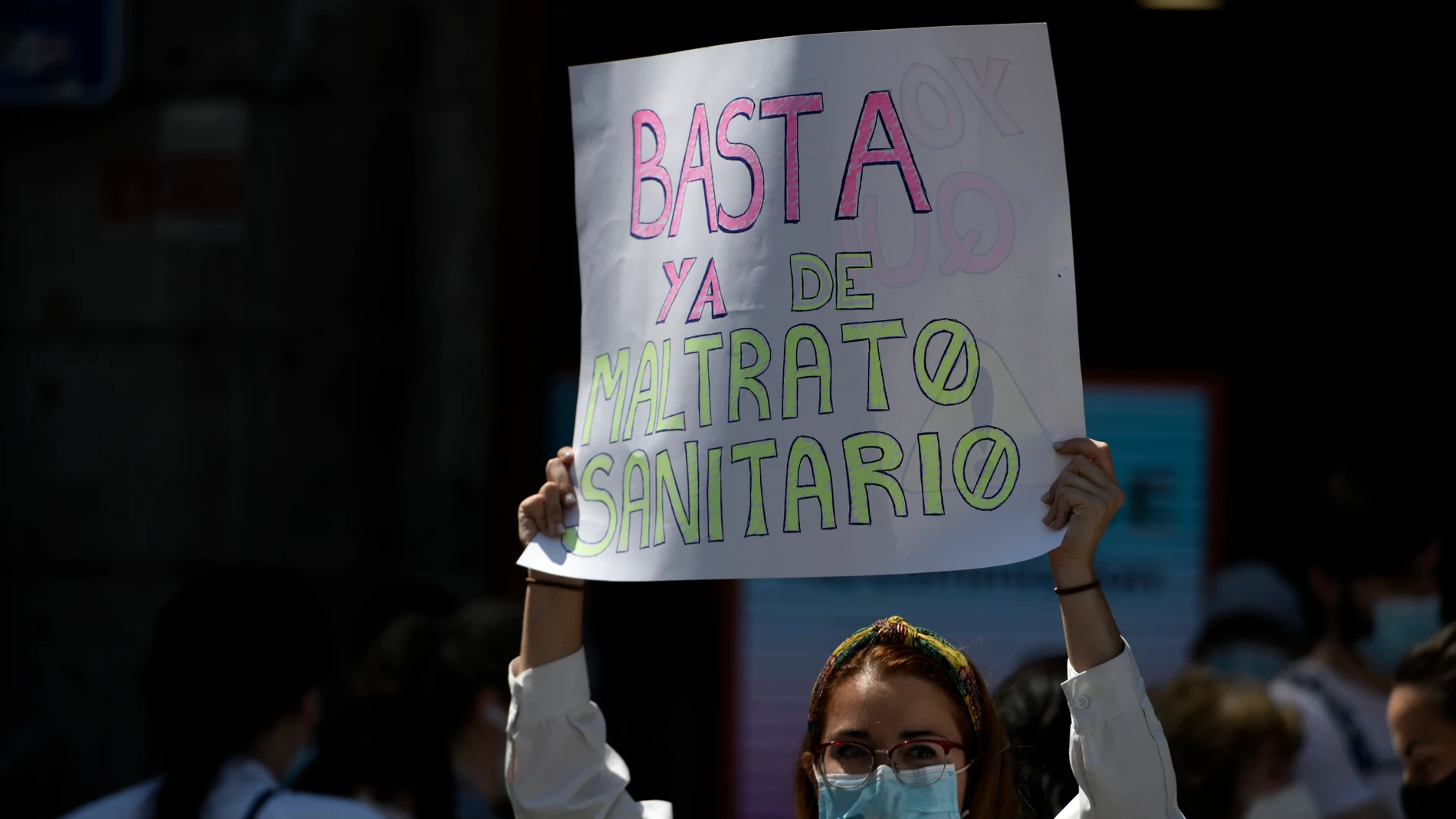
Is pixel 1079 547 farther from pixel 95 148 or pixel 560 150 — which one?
pixel 95 148

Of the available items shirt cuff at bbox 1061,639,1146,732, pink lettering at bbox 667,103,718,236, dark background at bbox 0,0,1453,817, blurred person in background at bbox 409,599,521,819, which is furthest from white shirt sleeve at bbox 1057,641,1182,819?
dark background at bbox 0,0,1453,817

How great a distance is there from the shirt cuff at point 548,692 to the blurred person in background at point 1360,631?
218 centimetres

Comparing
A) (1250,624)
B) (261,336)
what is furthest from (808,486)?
(261,336)

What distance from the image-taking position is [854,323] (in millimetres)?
2428

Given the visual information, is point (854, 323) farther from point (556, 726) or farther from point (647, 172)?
point (556, 726)

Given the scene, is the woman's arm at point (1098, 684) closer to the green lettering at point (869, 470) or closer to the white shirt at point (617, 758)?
the white shirt at point (617, 758)

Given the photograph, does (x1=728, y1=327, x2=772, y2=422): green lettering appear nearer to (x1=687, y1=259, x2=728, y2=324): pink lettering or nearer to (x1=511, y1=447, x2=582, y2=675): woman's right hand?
(x1=687, y1=259, x2=728, y2=324): pink lettering

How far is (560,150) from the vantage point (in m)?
5.80

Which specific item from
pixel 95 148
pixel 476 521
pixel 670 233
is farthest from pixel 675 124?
pixel 95 148

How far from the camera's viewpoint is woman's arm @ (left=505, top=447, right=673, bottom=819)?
8.29ft

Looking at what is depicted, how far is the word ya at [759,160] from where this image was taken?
245 centimetres

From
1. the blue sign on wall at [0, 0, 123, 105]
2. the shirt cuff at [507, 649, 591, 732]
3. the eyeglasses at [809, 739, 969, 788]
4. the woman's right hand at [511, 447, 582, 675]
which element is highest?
the blue sign on wall at [0, 0, 123, 105]

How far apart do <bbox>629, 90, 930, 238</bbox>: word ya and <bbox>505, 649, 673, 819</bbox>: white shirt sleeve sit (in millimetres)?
731

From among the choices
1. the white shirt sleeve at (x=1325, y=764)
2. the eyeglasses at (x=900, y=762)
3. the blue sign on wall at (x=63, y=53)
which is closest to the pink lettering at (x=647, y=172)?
the eyeglasses at (x=900, y=762)
